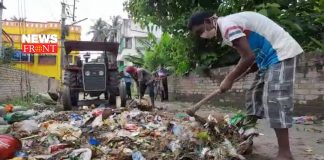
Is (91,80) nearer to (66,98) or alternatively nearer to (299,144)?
(66,98)

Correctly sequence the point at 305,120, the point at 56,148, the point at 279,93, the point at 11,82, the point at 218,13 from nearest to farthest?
the point at 279,93
the point at 56,148
the point at 305,120
the point at 218,13
the point at 11,82

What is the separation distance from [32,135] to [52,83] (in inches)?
841

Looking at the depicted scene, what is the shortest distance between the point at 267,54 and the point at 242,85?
680 centimetres

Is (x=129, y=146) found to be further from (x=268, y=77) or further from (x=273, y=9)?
(x=273, y=9)

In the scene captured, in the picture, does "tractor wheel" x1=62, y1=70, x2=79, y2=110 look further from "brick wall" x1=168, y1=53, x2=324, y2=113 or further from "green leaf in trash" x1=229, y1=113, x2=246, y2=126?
"green leaf in trash" x1=229, y1=113, x2=246, y2=126

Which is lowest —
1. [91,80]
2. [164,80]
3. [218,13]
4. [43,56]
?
[164,80]

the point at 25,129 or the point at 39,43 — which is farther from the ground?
the point at 39,43

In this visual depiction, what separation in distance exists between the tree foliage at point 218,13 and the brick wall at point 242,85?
0.48 metres

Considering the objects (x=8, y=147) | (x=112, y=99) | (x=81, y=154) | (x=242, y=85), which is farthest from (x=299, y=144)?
(x=112, y=99)

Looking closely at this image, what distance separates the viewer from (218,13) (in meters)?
10.8

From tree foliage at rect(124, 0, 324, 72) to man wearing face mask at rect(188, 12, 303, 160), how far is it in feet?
14.6

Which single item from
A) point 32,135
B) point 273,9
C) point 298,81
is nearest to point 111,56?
point 273,9

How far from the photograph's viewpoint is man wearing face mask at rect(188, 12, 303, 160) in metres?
3.53

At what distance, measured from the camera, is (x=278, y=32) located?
3.69 meters
